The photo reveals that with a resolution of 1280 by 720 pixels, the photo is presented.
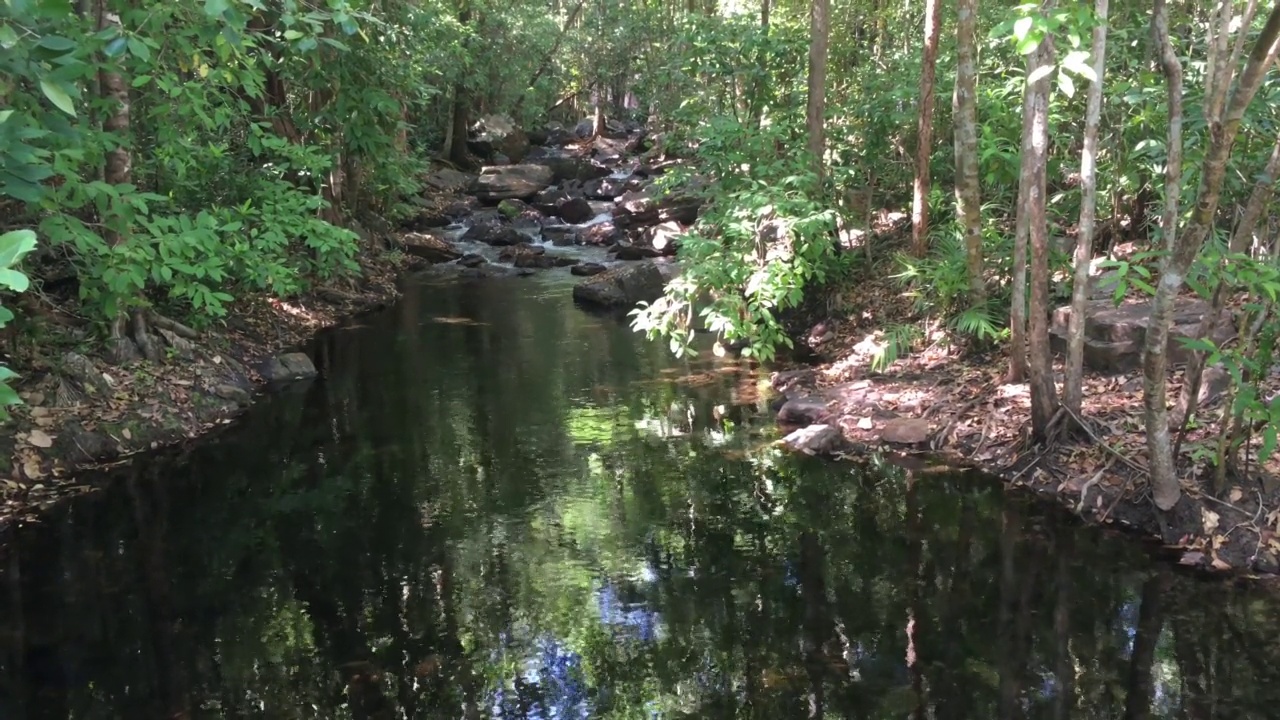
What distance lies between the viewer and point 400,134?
67.5 feet

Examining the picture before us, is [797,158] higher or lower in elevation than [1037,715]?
higher

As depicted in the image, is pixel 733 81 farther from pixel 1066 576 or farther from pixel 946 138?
pixel 1066 576

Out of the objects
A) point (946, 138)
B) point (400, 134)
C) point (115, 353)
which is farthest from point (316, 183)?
point (946, 138)

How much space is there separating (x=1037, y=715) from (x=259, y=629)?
458 centimetres

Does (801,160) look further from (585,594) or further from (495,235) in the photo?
(495,235)

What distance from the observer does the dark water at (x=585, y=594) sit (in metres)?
5.37

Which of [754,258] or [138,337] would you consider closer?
[138,337]

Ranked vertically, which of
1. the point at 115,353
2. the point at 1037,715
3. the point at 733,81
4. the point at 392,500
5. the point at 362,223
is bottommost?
the point at 1037,715

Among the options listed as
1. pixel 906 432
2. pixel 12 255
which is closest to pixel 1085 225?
pixel 906 432

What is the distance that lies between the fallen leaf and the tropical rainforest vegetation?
1.18 metres

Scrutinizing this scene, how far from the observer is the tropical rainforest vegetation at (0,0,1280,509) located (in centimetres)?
567

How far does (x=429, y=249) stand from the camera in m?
20.0

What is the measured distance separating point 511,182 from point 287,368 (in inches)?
574

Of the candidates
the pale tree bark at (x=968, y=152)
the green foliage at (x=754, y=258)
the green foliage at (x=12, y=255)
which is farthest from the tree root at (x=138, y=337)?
the pale tree bark at (x=968, y=152)
